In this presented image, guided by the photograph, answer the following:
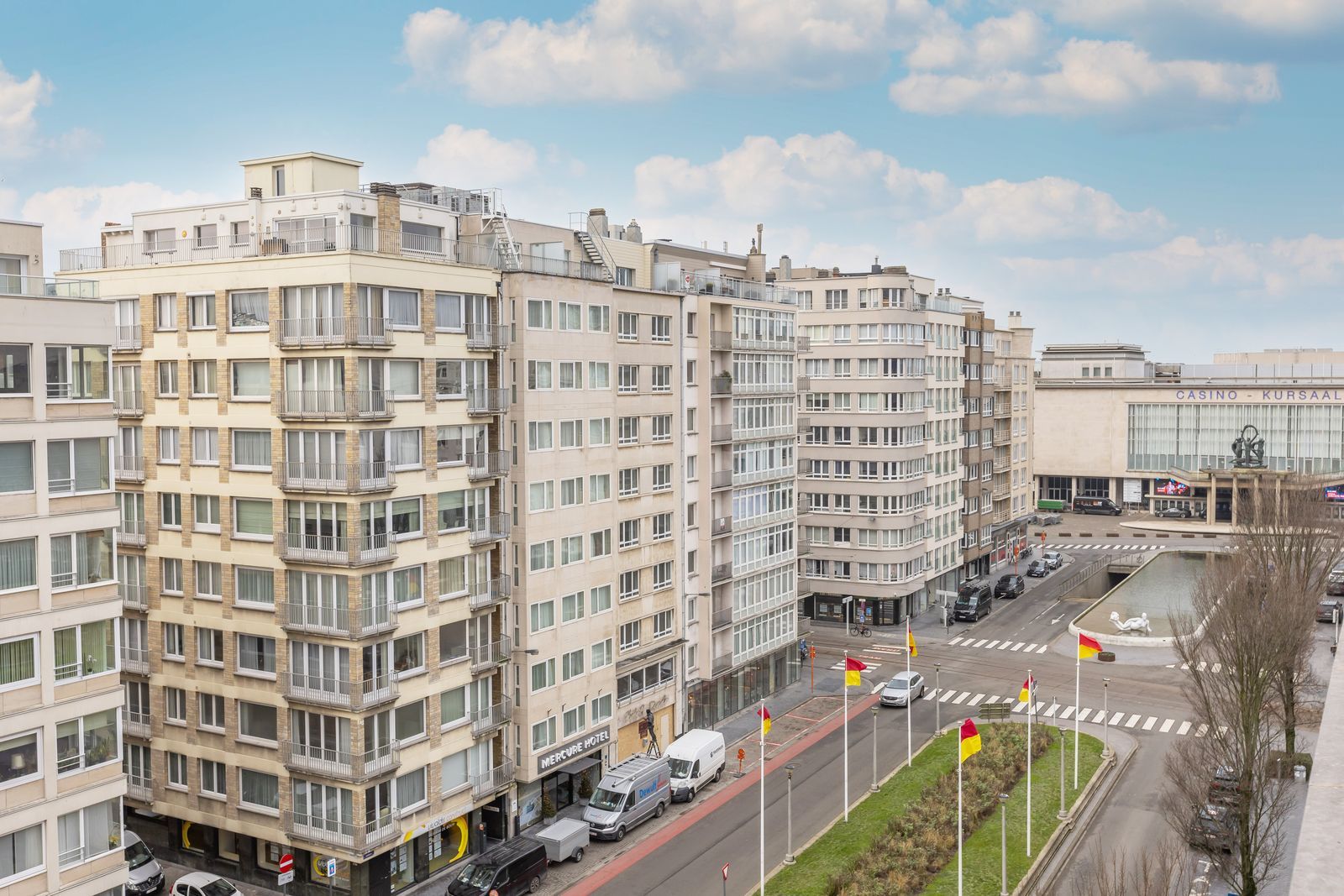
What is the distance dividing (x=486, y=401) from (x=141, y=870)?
1003 inches

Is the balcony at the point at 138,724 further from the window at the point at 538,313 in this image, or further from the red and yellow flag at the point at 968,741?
the red and yellow flag at the point at 968,741

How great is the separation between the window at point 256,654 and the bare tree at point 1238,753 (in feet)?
124

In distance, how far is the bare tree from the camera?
151 ft

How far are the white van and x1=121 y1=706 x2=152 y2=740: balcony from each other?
26041mm

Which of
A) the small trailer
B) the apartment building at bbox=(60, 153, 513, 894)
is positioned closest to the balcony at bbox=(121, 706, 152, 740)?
the apartment building at bbox=(60, 153, 513, 894)

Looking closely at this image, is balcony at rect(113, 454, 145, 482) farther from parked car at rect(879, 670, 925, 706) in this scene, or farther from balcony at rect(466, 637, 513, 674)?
parked car at rect(879, 670, 925, 706)

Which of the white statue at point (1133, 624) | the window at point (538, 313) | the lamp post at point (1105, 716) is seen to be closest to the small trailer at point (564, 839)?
the window at point (538, 313)

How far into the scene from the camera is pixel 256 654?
49.3 m

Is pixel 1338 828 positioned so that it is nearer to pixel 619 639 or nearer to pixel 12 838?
pixel 12 838

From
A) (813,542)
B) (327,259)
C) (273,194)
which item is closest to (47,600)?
(327,259)

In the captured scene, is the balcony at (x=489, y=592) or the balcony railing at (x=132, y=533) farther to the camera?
the balcony at (x=489, y=592)

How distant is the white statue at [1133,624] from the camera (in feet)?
315

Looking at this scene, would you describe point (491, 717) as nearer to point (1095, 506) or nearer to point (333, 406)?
point (333, 406)

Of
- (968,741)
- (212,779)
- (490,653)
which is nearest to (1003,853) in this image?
(968,741)
